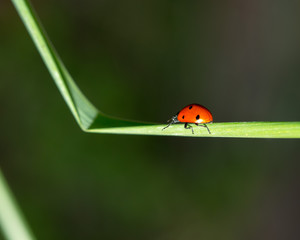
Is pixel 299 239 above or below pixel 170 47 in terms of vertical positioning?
below

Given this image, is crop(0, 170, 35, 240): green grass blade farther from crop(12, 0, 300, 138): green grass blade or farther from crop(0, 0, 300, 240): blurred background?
crop(0, 0, 300, 240): blurred background

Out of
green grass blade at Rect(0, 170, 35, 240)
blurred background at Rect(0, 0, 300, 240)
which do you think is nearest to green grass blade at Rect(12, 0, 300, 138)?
green grass blade at Rect(0, 170, 35, 240)

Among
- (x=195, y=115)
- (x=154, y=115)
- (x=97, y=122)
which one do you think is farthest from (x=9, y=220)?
(x=154, y=115)

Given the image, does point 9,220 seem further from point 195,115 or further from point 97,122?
point 195,115

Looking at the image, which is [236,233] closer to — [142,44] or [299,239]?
[299,239]

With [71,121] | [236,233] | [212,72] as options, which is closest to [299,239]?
[236,233]
